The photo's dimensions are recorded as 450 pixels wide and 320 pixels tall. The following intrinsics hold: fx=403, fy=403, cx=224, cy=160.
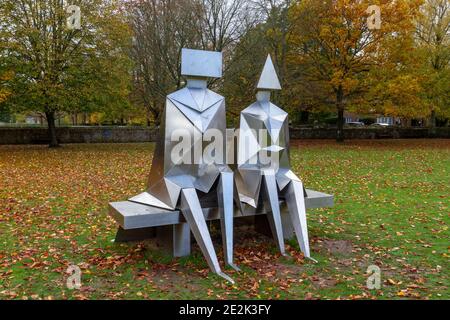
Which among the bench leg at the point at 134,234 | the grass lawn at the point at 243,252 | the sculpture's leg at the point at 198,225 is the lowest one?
the grass lawn at the point at 243,252

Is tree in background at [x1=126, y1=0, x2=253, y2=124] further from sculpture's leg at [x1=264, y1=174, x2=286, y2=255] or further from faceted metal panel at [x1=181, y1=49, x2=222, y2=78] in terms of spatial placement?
sculpture's leg at [x1=264, y1=174, x2=286, y2=255]

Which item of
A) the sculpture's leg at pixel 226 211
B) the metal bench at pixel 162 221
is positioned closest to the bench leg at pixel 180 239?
the metal bench at pixel 162 221

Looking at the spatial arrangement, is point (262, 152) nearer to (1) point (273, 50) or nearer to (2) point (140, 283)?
(2) point (140, 283)

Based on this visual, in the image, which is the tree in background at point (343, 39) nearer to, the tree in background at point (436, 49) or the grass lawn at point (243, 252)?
the tree in background at point (436, 49)

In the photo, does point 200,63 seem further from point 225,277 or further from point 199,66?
point 225,277

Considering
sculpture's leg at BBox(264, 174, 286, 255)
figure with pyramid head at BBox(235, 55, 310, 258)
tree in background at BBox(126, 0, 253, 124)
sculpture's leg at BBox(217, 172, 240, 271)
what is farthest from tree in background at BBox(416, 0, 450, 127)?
sculpture's leg at BBox(217, 172, 240, 271)

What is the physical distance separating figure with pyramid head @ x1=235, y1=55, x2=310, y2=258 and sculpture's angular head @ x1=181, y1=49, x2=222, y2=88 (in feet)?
2.87

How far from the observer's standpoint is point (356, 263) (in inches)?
235

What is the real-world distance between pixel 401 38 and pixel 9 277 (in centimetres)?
2736

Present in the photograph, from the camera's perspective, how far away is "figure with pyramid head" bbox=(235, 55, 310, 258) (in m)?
6.33

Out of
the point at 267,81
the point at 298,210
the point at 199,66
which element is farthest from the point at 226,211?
the point at 267,81

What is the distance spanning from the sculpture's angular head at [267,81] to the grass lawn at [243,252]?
252 cm

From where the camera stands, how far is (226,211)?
5.80 meters

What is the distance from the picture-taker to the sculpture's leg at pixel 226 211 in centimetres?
570
